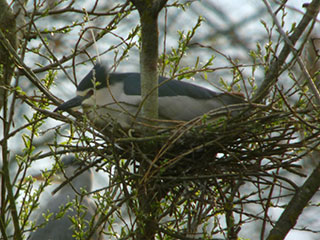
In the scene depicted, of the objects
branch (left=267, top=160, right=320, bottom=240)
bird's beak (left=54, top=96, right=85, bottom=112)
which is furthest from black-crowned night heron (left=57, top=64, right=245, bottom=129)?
branch (left=267, top=160, right=320, bottom=240)

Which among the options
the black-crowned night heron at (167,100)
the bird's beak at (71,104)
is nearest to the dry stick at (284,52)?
the black-crowned night heron at (167,100)

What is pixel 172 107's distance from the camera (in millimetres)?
3193

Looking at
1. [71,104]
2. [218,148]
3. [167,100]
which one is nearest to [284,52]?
[218,148]

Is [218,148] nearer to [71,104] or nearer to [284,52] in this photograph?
[284,52]

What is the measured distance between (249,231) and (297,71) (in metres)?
2.46

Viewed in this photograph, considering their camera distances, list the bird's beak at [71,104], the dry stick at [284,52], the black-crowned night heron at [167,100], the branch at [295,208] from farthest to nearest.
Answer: the black-crowned night heron at [167,100] → the bird's beak at [71,104] → the dry stick at [284,52] → the branch at [295,208]

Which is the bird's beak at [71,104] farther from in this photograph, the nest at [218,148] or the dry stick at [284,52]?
the dry stick at [284,52]

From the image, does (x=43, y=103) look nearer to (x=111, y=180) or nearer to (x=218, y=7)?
(x=111, y=180)

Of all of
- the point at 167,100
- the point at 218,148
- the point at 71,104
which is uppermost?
the point at 167,100

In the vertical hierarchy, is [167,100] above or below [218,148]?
above

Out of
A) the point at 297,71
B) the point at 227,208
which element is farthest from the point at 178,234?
the point at 297,71

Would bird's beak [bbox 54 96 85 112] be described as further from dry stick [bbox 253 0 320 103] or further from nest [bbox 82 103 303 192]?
dry stick [bbox 253 0 320 103]

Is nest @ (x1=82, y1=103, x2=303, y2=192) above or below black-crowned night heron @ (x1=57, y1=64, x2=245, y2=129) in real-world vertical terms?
below

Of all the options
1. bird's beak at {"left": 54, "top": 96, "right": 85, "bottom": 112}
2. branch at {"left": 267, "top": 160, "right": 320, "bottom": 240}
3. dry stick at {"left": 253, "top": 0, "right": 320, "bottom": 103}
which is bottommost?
branch at {"left": 267, "top": 160, "right": 320, "bottom": 240}
